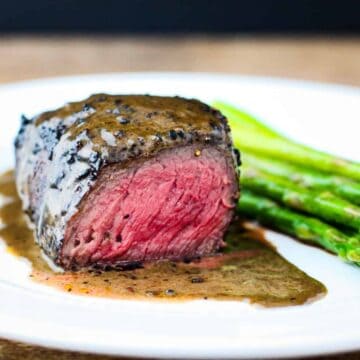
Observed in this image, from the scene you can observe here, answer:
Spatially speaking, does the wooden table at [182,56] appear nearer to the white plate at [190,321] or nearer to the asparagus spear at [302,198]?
the white plate at [190,321]

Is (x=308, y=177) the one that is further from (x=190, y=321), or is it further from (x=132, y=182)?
(x=190, y=321)

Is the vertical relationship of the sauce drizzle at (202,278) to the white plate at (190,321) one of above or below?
below

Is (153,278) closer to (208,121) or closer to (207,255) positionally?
(207,255)

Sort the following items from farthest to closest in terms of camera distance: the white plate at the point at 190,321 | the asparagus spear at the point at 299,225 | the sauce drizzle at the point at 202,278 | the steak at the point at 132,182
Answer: the asparagus spear at the point at 299,225, the steak at the point at 132,182, the sauce drizzle at the point at 202,278, the white plate at the point at 190,321

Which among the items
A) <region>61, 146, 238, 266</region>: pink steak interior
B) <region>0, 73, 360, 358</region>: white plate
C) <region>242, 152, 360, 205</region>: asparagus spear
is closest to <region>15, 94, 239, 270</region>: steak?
<region>61, 146, 238, 266</region>: pink steak interior

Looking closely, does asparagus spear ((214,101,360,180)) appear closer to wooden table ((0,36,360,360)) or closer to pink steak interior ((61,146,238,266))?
pink steak interior ((61,146,238,266))

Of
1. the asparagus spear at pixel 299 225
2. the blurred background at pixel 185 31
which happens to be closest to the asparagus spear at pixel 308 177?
the asparagus spear at pixel 299 225

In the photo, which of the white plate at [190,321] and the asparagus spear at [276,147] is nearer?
the white plate at [190,321]
